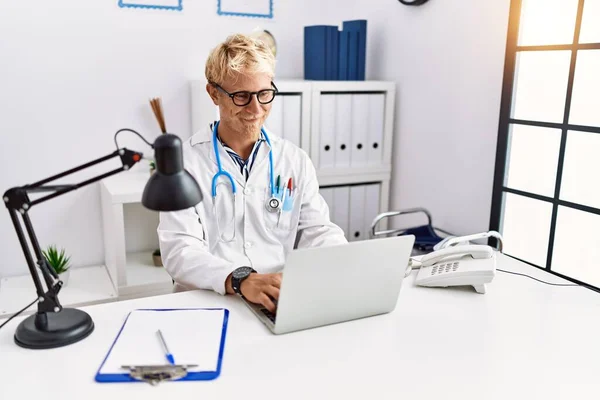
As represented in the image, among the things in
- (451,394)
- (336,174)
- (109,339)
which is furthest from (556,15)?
(109,339)

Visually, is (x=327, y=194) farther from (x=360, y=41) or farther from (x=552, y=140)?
(x=552, y=140)

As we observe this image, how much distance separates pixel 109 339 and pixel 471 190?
1807 millimetres

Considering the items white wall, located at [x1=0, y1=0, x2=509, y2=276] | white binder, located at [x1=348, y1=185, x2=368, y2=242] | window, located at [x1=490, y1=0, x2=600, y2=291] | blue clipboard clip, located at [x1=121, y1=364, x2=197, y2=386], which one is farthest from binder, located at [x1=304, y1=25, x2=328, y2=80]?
blue clipboard clip, located at [x1=121, y1=364, x2=197, y2=386]

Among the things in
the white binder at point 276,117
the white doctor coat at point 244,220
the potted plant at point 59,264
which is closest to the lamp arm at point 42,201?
the white doctor coat at point 244,220

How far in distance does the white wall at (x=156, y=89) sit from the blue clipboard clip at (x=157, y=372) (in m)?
1.75

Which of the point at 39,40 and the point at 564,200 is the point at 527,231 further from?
the point at 39,40

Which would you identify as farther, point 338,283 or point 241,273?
point 241,273

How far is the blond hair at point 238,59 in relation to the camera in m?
1.60

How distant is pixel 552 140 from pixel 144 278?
186cm

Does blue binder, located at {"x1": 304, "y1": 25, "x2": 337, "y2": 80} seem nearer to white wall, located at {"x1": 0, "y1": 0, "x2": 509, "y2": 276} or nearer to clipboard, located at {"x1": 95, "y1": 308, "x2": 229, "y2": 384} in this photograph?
white wall, located at {"x1": 0, "y1": 0, "x2": 509, "y2": 276}

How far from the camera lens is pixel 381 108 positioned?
290cm

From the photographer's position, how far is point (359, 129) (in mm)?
2891

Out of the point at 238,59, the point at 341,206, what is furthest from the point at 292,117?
the point at 238,59

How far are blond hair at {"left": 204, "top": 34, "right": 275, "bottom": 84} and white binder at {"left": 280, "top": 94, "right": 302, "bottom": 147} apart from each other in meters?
1.05
